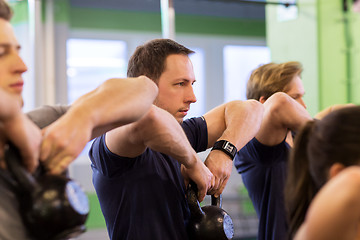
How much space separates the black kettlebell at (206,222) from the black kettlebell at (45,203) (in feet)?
2.36

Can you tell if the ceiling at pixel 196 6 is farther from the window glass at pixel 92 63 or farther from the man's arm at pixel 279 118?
the man's arm at pixel 279 118

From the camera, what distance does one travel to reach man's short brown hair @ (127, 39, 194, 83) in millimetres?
2008

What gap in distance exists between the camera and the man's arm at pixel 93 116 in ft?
3.32

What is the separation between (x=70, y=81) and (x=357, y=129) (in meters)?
5.95

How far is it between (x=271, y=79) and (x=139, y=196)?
3.88ft

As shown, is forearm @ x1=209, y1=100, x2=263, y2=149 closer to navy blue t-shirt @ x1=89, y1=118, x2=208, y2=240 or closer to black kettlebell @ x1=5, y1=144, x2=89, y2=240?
navy blue t-shirt @ x1=89, y1=118, x2=208, y2=240

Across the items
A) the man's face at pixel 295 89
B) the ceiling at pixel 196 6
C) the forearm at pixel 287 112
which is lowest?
the forearm at pixel 287 112

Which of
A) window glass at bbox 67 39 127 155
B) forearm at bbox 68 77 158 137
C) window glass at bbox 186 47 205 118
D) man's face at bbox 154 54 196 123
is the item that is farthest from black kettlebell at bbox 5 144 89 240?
window glass at bbox 186 47 205 118

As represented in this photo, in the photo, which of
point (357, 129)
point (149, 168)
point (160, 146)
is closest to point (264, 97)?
point (149, 168)

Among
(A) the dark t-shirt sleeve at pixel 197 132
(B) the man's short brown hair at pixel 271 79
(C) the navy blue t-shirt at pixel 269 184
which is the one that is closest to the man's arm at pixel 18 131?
(A) the dark t-shirt sleeve at pixel 197 132

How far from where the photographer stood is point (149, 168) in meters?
1.69

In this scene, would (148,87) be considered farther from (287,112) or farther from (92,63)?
(92,63)

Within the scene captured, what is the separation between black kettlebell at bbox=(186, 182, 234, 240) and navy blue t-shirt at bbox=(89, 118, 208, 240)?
0.05 meters

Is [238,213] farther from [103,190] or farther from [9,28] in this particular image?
[9,28]
